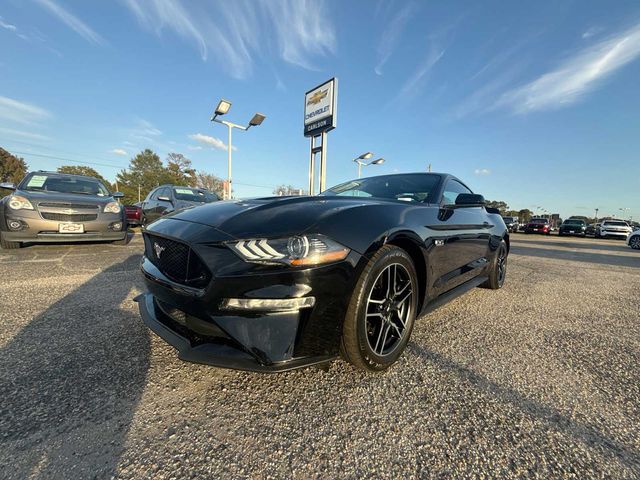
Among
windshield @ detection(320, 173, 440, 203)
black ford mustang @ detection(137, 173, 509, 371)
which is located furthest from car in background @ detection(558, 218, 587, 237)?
black ford mustang @ detection(137, 173, 509, 371)

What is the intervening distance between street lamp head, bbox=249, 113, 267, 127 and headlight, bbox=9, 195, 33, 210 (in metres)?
10.7

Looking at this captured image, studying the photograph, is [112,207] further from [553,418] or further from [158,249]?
[553,418]

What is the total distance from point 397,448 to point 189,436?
85 cm

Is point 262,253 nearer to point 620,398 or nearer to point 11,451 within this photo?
point 11,451

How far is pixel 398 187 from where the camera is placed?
2873 mm

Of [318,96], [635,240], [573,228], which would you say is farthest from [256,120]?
[573,228]

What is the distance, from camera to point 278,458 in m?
1.13

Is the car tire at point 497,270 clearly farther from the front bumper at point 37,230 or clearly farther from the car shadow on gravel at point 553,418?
the front bumper at point 37,230

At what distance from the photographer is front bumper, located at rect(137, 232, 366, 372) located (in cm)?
135

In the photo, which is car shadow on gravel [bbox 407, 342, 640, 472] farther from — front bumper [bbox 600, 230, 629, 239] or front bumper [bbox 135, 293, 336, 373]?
front bumper [bbox 600, 230, 629, 239]

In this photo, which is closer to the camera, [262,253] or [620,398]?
[262,253]

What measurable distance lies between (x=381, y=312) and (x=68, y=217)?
5440mm

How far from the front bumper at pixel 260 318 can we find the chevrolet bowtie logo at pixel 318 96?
13052mm

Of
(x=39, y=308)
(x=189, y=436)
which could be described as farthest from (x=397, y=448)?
(x=39, y=308)
